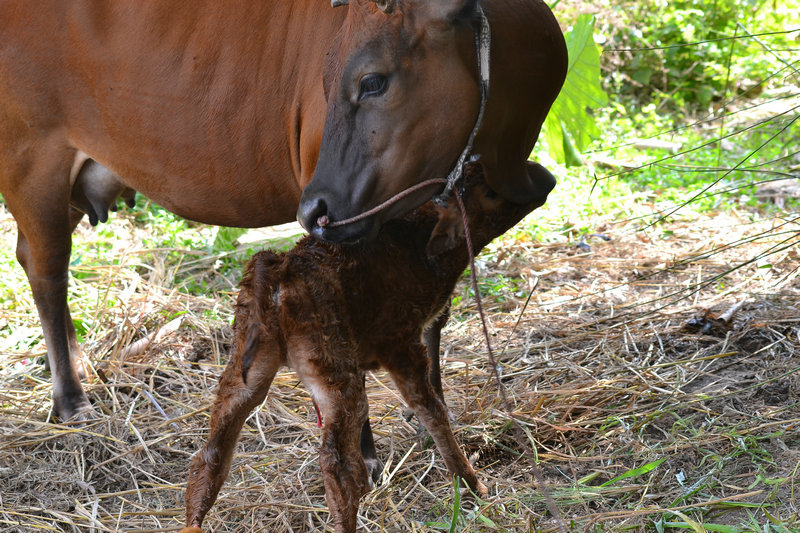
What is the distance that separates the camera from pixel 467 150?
8.71ft

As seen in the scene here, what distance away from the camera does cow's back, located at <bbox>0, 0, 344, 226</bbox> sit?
10.2ft

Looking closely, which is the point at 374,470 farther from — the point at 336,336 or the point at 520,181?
the point at 520,181

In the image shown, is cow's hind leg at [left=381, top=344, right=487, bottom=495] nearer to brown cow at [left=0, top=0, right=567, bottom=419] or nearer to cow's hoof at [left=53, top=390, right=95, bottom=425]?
brown cow at [left=0, top=0, right=567, bottom=419]

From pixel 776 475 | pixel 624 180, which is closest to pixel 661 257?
pixel 624 180

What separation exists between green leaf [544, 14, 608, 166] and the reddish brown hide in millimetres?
2602

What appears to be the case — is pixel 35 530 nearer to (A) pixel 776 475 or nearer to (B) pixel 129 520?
(B) pixel 129 520

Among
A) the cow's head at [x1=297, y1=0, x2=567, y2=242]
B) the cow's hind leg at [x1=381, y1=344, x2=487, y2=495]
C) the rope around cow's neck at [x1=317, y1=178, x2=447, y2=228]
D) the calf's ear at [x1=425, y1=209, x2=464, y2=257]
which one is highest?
the cow's head at [x1=297, y1=0, x2=567, y2=242]

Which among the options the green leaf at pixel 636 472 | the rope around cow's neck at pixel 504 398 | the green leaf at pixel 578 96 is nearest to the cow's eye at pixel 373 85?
the rope around cow's neck at pixel 504 398

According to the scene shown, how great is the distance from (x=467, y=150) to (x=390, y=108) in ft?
0.91

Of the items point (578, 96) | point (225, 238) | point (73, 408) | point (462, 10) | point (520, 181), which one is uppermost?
point (462, 10)

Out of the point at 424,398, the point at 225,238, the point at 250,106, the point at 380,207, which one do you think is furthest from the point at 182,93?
the point at 225,238

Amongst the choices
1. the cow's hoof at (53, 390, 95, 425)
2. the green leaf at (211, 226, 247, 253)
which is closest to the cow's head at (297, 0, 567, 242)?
the cow's hoof at (53, 390, 95, 425)

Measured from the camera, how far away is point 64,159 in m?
3.66

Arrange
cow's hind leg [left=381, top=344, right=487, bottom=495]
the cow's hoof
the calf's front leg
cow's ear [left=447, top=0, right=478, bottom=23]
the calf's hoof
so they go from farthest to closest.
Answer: the cow's hoof, the calf's hoof, cow's hind leg [left=381, top=344, right=487, bottom=495], cow's ear [left=447, top=0, right=478, bottom=23], the calf's front leg
